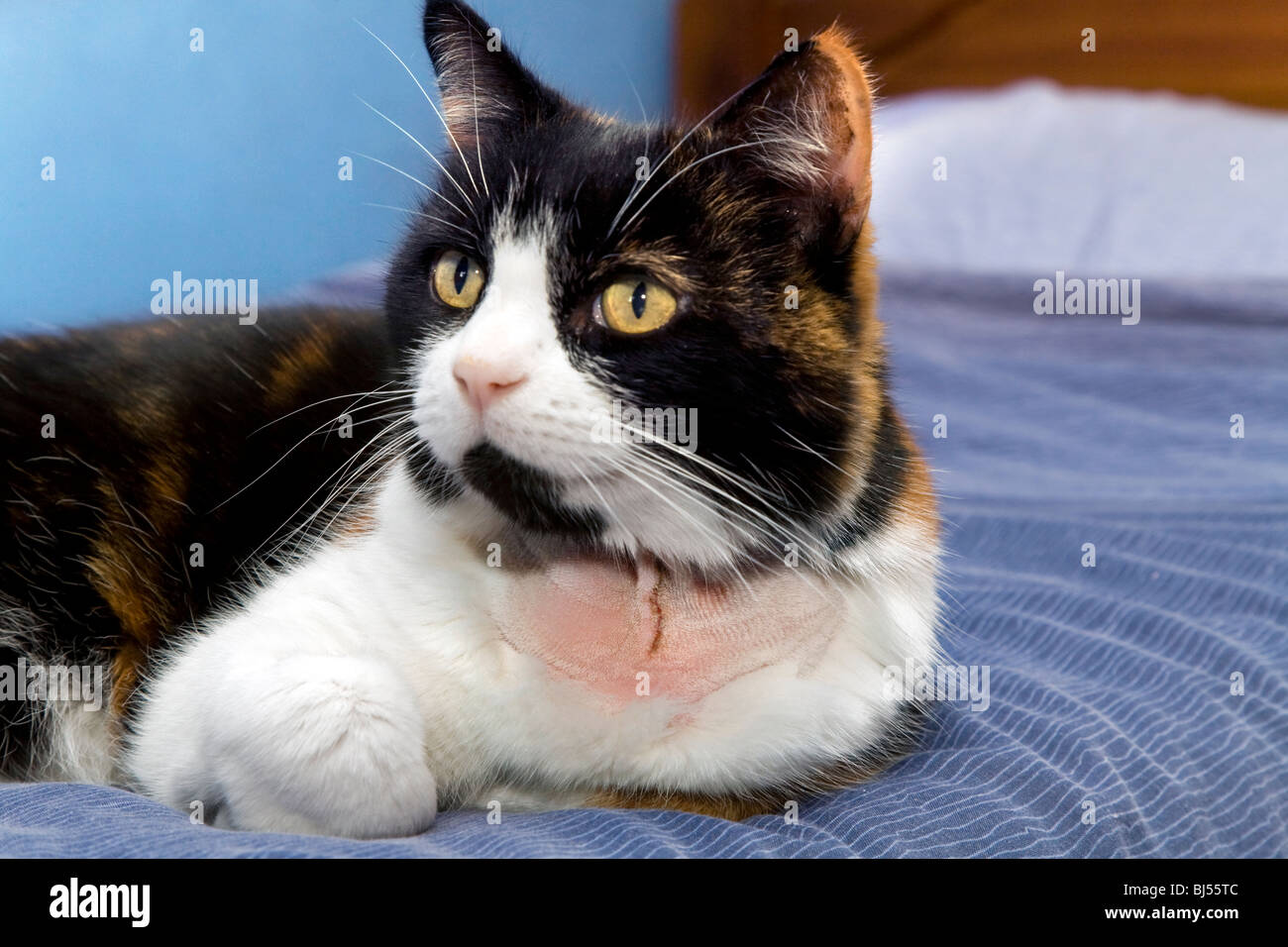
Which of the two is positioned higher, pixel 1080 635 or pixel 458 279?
pixel 458 279

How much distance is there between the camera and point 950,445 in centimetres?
215

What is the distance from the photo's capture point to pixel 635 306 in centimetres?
79

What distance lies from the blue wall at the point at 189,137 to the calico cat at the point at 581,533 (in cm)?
111

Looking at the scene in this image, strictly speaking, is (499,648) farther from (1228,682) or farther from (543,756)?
(1228,682)

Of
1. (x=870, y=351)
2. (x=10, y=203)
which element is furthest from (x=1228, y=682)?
(x=10, y=203)

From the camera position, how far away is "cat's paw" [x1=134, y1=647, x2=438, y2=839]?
2.44ft

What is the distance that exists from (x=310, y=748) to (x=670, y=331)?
14.5 inches

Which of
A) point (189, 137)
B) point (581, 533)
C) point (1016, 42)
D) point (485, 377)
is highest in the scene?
point (1016, 42)

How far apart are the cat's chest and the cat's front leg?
0.11m

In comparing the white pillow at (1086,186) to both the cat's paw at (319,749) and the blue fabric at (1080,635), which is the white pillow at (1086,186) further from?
the cat's paw at (319,749)

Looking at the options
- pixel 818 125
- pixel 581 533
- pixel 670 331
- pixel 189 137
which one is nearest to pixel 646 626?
pixel 581 533

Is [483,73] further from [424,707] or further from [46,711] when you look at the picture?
[46,711]

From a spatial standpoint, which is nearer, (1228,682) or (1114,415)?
(1228,682)
